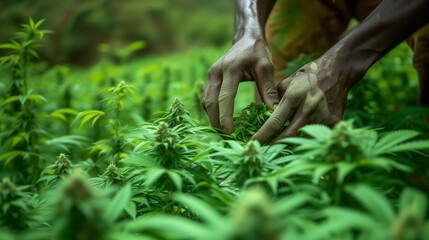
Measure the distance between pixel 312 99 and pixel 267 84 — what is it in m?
0.22

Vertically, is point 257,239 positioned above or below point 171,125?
below

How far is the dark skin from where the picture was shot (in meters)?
1.66

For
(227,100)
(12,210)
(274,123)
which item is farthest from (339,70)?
(12,210)

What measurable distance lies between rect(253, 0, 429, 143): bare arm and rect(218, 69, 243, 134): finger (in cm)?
14

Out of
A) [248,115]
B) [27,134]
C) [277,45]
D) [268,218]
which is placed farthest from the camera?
[277,45]

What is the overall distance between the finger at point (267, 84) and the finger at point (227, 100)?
4.0 inches

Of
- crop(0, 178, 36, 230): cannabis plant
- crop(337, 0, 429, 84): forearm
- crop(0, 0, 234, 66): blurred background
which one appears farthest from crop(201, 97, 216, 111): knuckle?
crop(0, 0, 234, 66): blurred background

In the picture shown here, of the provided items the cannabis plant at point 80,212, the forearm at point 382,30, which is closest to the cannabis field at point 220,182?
the cannabis plant at point 80,212

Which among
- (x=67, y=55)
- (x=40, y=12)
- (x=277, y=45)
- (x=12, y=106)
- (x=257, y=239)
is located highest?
(x=40, y=12)

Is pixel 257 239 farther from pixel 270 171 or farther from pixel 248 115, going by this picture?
pixel 248 115

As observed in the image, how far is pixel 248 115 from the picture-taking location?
1.79m

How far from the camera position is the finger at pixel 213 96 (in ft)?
5.93

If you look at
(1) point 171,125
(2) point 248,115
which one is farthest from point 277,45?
(1) point 171,125

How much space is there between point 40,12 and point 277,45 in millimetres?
7998
